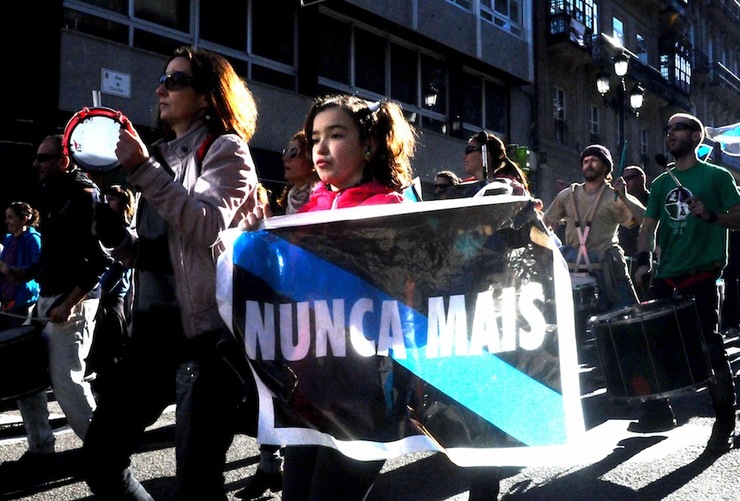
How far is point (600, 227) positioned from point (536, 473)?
261cm

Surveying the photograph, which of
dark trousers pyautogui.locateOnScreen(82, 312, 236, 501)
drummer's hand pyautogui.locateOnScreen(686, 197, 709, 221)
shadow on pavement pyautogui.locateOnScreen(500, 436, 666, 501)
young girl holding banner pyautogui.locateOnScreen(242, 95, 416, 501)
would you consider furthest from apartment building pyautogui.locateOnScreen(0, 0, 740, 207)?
drummer's hand pyautogui.locateOnScreen(686, 197, 709, 221)

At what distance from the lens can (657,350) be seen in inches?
181

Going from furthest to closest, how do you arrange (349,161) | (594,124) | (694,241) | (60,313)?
(594,124), (694,241), (60,313), (349,161)

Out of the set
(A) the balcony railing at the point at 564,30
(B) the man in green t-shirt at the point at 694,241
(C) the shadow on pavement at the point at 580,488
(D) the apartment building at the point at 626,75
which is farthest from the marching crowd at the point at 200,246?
(A) the balcony railing at the point at 564,30

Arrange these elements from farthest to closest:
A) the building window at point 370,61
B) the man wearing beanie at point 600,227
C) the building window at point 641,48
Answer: the building window at point 641,48, the building window at point 370,61, the man wearing beanie at point 600,227

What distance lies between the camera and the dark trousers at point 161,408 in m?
2.36

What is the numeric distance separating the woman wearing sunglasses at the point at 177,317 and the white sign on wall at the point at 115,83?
31.0 ft

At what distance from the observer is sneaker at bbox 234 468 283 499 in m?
4.05

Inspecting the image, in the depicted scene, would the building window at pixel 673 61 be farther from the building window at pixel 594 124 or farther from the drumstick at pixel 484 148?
the drumstick at pixel 484 148

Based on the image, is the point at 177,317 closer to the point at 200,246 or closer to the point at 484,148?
the point at 200,246

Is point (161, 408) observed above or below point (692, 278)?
below

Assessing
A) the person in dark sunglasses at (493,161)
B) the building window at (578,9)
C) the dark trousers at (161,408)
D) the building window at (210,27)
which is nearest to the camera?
the dark trousers at (161,408)

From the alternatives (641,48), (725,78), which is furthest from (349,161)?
(725,78)

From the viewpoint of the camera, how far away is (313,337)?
230 cm
